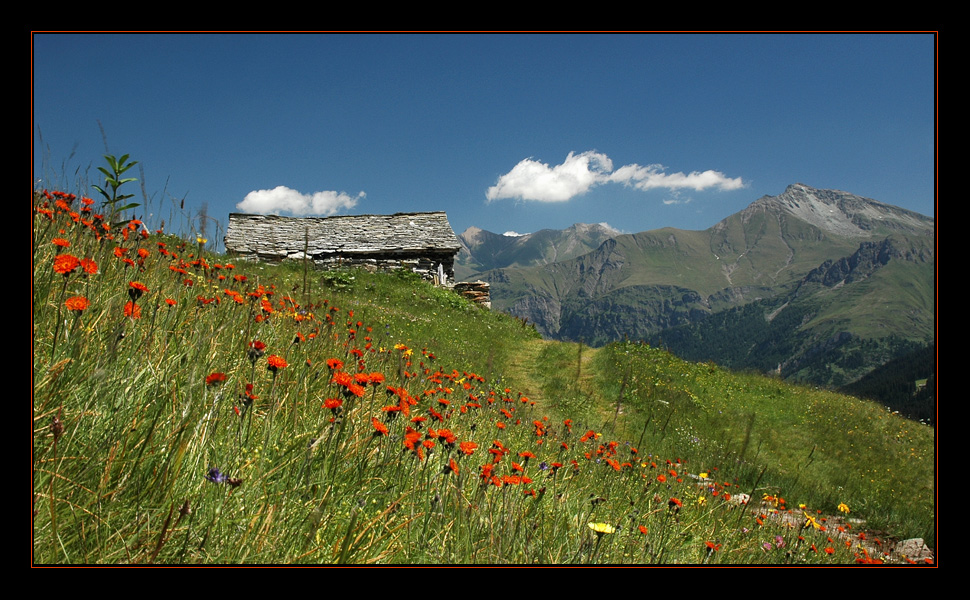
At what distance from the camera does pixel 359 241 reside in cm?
2362

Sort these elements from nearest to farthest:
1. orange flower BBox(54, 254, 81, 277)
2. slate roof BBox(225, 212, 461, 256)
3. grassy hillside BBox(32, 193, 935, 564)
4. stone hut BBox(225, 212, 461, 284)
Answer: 1. grassy hillside BBox(32, 193, 935, 564)
2. orange flower BBox(54, 254, 81, 277)
3. stone hut BBox(225, 212, 461, 284)
4. slate roof BBox(225, 212, 461, 256)

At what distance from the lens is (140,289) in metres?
1.85

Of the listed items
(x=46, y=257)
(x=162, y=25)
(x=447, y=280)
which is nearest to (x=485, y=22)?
(x=162, y=25)

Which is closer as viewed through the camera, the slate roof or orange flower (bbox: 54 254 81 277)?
orange flower (bbox: 54 254 81 277)

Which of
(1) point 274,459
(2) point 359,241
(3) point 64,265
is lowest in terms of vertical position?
(1) point 274,459

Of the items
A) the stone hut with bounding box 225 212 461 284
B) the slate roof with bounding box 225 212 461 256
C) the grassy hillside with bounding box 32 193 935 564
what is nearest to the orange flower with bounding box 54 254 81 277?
the grassy hillside with bounding box 32 193 935 564

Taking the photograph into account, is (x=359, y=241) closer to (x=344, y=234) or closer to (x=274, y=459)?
(x=344, y=234)

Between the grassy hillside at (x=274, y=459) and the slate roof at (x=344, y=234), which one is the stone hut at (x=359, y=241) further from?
the grassy hillside at (x=274, y=459)

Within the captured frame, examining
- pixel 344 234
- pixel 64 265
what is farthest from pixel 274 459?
pixel 344 234

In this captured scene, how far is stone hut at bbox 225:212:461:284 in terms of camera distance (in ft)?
73.7

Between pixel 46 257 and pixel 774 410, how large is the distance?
13.3 metres

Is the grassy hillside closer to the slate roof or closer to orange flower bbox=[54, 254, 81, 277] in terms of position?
orange flower bbox=[54, 254, 81, 277]
